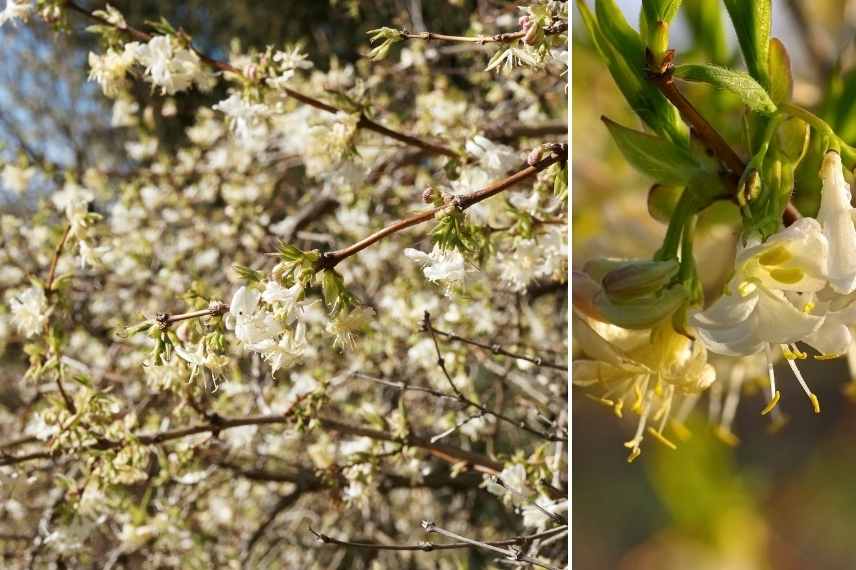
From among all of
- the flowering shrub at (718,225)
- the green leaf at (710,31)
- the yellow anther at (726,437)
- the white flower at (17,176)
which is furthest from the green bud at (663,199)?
the white flower at (17,176)

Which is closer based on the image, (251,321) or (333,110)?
(251,321)

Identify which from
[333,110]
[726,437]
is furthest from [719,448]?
[333,110]

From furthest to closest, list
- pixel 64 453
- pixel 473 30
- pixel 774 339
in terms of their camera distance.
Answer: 1. pixel 473 30
2. pixel 64 453
3. pixel 774 339

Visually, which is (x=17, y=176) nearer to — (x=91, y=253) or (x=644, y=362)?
(x=91, y=253)

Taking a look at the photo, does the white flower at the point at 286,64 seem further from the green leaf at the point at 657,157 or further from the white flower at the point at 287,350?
the green leaf at the point at 657,157

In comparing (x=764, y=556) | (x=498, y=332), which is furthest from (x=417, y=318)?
(x=764, y=556)

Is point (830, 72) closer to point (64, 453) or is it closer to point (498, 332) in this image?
point (64, 453)
